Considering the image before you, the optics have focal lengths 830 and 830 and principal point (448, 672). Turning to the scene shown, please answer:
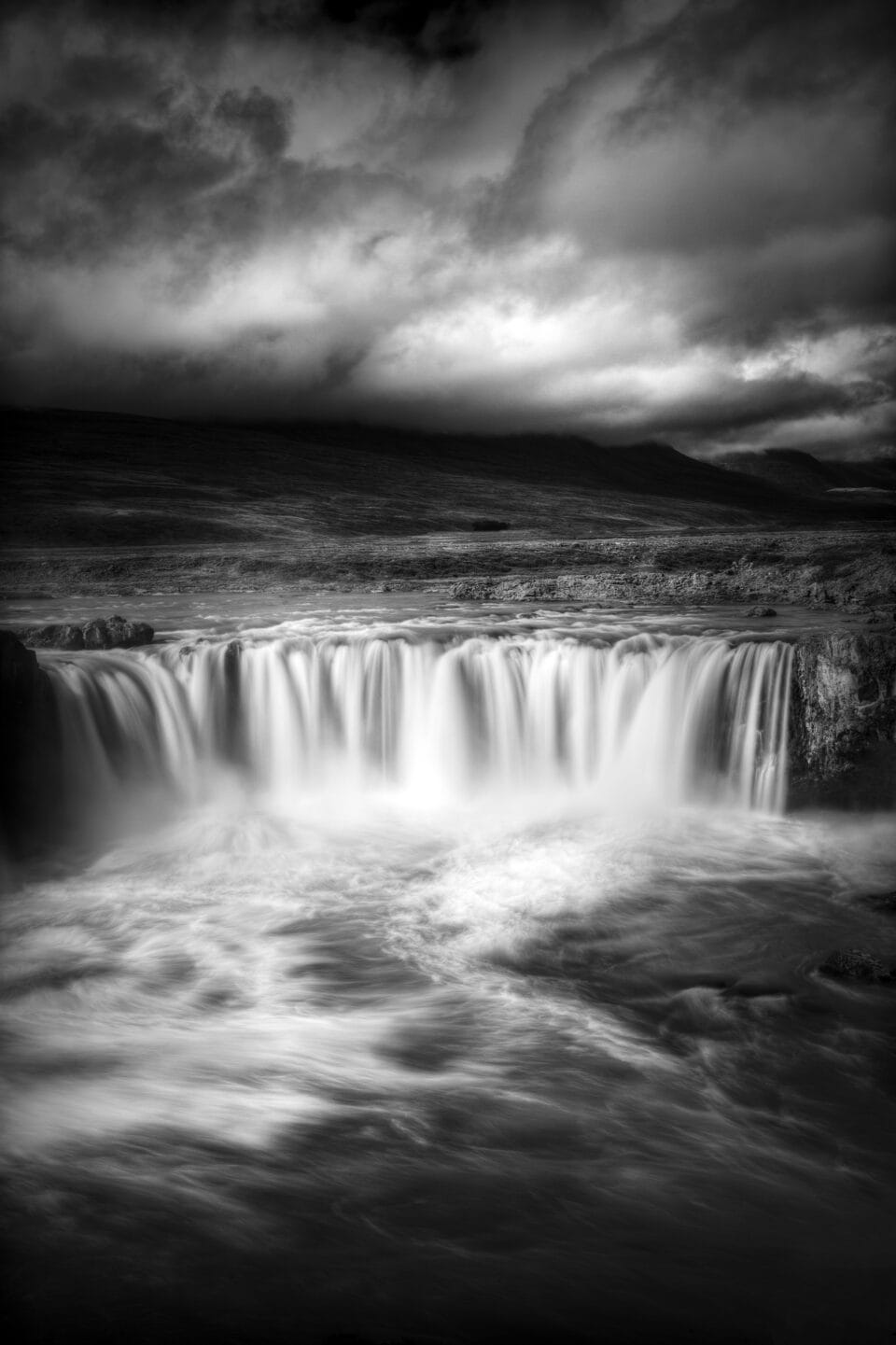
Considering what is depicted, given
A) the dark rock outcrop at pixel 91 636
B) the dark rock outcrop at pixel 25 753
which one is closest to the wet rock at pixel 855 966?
the dark rock outcrop at pixel 25 753

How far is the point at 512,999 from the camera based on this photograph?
6.19 metres

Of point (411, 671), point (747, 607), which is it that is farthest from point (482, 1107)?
point (747, 607)

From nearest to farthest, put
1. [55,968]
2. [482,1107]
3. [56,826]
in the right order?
[482,1107] < [55,968] < [56,826]

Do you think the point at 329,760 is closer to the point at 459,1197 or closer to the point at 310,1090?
the point at 310,1090

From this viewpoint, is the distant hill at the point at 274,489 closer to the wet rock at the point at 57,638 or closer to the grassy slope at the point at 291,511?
the grassy slope at the point at 291,511

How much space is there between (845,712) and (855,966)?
412cm

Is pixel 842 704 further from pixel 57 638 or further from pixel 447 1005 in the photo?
pixel 57 638

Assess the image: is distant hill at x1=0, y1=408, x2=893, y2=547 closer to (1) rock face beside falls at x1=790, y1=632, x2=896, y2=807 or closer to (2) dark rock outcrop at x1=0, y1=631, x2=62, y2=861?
(2) dark rock outcrop at x1=0, y1=631, x2=62, y2=861

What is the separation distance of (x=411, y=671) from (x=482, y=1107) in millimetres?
7273

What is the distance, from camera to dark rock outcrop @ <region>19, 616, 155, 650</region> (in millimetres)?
11430

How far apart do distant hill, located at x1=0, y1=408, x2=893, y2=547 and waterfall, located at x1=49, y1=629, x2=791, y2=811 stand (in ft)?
105

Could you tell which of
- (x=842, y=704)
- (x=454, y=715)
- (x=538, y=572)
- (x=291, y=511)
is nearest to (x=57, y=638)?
(x=454, y=715)

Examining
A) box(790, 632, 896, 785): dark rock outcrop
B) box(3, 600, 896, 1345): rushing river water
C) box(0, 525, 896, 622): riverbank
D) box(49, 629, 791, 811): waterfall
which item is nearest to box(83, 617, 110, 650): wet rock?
box(49, 629, 791, 811): waterfall

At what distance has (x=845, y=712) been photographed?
9.60 metres
